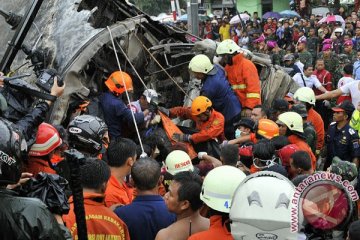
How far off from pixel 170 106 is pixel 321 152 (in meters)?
2.52

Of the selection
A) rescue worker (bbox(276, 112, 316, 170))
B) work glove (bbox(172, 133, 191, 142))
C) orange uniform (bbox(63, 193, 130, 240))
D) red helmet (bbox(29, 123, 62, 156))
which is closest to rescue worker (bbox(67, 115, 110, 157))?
red helmet (bbox(29, 123, 62, 156))

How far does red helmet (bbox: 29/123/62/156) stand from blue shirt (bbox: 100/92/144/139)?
307 cm

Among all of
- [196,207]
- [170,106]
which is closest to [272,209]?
[196,207]

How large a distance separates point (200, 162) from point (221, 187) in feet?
13.1

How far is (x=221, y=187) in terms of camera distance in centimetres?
420

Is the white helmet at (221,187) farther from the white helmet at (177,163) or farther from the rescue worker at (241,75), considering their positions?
the rescue worker at (241,75)

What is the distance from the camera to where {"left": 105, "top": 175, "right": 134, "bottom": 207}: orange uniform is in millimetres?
5352

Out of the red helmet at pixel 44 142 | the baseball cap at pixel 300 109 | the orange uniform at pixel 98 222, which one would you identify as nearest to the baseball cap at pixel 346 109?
the baseball cap at pixel 300 109

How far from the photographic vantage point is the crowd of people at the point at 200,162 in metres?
3.34

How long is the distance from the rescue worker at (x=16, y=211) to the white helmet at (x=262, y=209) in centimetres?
88

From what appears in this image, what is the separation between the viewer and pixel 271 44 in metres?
17.9

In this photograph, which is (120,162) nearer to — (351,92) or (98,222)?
(98,222)

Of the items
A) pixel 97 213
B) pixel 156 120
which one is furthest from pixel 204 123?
pixel 97 213

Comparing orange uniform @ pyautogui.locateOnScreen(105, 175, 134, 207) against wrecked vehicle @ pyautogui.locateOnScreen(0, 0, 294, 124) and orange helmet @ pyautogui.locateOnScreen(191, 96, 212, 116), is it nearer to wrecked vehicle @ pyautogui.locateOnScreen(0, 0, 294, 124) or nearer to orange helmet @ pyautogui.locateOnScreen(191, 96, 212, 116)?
wrecked vehicle @ pyautogui.locateOnScreen(0, 0, 294, 124)
